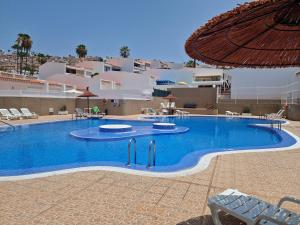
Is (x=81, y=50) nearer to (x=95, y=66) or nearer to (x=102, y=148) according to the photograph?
(x=95, y=66)

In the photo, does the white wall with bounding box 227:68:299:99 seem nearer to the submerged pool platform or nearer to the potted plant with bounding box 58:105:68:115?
the submerged pool platform

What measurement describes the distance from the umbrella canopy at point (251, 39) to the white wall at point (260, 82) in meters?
26.6

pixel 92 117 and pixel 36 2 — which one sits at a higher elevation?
pixel 36 2

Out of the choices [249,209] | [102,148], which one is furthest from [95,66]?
[249,209]

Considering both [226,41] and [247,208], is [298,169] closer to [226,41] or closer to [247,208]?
[247,208]

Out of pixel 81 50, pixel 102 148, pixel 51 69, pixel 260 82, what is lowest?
pixel 102 148

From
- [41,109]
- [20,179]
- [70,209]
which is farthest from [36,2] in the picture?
[70,209]

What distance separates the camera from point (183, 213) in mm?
3191

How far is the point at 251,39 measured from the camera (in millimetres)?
2906

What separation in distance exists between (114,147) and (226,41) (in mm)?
7820

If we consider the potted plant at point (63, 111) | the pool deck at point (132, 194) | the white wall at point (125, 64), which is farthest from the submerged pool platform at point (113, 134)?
the white wall at point (125, 64)

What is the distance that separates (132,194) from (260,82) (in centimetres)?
2840

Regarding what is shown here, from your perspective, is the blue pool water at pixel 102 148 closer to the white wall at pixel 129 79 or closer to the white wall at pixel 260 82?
the white wall at pixel 260 82

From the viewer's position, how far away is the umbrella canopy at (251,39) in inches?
88.5
